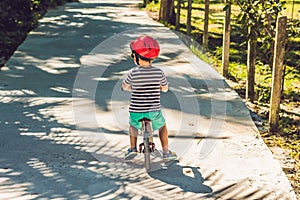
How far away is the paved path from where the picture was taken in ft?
14.7

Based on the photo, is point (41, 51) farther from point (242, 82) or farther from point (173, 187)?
point (173, 187)

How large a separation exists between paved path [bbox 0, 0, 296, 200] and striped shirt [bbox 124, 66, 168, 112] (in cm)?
56

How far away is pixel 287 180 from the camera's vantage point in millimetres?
4625

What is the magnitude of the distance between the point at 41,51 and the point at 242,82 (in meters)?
4.30

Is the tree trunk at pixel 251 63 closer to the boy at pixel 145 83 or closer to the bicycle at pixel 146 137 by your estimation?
the boy at pixel 145 83

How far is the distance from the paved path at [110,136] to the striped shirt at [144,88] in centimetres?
56

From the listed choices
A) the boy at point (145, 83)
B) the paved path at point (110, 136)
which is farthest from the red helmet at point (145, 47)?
the paved path at point (110, 136)

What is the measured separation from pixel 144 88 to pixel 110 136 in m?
1.18

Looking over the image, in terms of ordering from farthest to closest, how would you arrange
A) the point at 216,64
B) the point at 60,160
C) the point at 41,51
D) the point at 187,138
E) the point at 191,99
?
the point at 41,51 → the point at 216,64 → the point at 191,99 → the point at 187,138 → the point at 60,160

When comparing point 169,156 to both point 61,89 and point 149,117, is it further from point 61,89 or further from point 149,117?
point 61,89

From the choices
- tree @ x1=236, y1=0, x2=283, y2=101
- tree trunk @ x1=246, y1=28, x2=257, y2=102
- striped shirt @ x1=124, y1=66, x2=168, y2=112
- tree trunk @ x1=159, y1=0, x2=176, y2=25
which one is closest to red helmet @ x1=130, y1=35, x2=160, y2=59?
striped shirt @ x1=124, y1=66, x2=168, y2=112

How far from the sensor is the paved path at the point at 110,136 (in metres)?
4.49

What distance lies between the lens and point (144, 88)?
481cm

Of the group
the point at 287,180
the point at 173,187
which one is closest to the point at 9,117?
the point at 173,187
